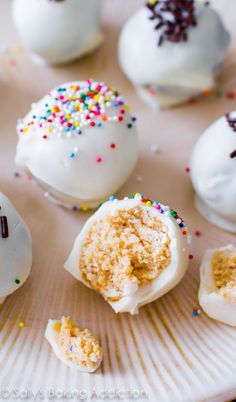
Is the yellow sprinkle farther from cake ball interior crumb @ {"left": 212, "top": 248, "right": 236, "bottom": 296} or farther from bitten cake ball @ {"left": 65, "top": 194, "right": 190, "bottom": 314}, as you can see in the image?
cake ball interior crumb @ {"left": 212, "top": 248, "right": 236, "bottom": 296}

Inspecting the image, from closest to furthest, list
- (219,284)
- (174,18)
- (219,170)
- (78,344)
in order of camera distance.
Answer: (78,344), (219,284), (219,170), (174,18)

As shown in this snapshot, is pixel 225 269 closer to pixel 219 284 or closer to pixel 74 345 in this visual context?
pixel 219 284

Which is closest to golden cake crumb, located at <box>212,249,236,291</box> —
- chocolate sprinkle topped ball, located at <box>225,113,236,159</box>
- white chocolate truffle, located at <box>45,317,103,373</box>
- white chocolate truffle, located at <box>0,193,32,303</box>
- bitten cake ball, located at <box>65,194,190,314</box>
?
bitten cake ball, located at <box>65,194,190,314</box>

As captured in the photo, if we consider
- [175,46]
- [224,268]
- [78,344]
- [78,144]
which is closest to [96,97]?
[78,144]

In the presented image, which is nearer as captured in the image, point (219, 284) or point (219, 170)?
point (219, 284)

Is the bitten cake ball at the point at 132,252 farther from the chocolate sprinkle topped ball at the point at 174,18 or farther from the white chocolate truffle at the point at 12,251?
the chocolate sprinkle topped ball at the point at 174,18
